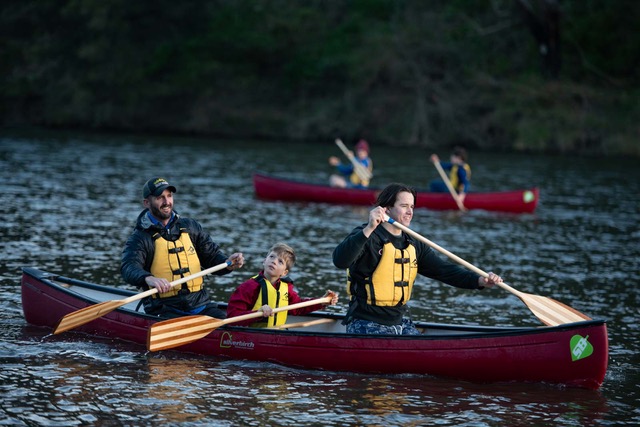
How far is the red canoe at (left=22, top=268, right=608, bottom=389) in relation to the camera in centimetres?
775

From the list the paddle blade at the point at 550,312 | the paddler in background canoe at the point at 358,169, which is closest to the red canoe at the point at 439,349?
the paddle blade at the point at 550,312

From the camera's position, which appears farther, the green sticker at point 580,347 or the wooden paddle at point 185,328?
the wooden paddle at point 185,328

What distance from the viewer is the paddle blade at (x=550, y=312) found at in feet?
27.2

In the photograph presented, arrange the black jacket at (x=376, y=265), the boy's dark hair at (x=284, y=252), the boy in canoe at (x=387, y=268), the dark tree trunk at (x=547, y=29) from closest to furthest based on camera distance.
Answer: the boy in canoe at (x=387, y=268) < the black jacket at (x=376, y=265) < the boy's dark hair at (x=284, y=252) < the dark tree trunk at (x=547, y=29)

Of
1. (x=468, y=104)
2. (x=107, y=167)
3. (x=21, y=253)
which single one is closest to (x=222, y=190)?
(x=107, y=167)

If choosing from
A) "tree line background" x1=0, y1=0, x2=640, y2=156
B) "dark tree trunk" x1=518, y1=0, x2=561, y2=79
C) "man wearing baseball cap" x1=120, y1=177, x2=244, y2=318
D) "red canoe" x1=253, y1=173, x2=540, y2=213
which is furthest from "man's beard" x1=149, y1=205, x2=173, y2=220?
"dark tree trunk" x1=518, y1=0, x2=561, y2=79

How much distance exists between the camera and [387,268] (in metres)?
7.84

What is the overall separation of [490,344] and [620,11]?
100.0 ft

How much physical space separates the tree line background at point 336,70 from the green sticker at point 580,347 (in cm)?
2702

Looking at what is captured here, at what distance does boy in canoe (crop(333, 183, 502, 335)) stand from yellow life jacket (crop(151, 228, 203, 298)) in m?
1.48

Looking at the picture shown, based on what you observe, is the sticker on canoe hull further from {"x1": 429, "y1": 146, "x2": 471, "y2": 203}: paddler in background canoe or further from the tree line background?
the tree line background

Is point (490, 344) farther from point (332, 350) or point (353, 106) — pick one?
point (353, 106)

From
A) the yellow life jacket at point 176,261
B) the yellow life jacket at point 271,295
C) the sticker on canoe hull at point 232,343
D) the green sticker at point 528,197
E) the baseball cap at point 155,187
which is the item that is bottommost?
the sticker on canoe hull at point 232,343

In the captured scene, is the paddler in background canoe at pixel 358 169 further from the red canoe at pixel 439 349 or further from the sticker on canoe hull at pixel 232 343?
the sticker on canoe hull at pixel 232 343
